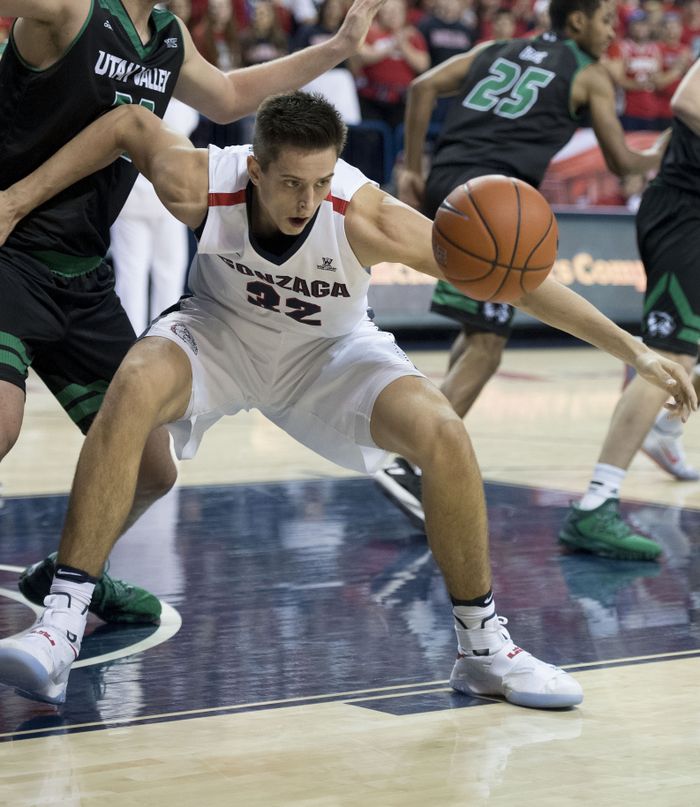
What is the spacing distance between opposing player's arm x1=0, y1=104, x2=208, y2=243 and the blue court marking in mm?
1251

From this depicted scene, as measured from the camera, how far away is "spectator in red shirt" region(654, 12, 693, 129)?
16656mm

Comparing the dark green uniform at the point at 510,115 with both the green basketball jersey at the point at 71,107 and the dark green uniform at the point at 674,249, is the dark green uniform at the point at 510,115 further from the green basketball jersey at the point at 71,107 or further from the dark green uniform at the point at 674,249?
the green basketball jersey at the point at 71,107

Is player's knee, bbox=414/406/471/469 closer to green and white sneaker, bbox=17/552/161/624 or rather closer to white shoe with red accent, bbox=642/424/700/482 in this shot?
green and white sneaker, bbox=17/552/161/624

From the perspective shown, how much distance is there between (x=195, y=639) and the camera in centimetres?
424

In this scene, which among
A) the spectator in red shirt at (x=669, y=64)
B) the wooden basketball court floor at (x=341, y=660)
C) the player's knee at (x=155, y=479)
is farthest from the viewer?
the spectator in red shirt at (x=669, y=64)

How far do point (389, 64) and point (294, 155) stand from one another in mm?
11026

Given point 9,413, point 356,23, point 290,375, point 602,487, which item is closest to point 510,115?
point 602,487

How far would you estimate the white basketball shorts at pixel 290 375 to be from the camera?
4055 mm

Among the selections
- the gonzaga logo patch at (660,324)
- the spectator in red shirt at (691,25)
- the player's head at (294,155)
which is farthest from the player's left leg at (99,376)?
the spectator in red shirt at (691,25)

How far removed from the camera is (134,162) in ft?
13.4

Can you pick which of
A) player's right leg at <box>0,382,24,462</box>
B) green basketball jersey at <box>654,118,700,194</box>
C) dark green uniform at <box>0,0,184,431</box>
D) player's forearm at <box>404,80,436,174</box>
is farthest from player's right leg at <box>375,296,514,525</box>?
player's right leg at <box>0,382,24,462</box>

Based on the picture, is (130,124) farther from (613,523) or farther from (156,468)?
(613,523)

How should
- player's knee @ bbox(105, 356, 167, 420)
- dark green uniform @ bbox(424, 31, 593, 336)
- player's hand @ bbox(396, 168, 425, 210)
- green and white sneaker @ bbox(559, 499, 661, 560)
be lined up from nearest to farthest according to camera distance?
player's knee @ bbox(105, 356, 167, 420) → green and white sneaker @ bbox(559, 499, 661, 560) → dark green uniform @ bbox(424, 31, 593, 336) → player's hand @ bbox(396, 168, 425, 210)

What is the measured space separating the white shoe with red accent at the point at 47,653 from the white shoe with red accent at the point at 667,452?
14.1 ft
